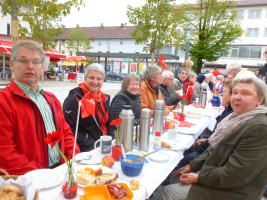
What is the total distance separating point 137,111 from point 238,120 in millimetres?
1918

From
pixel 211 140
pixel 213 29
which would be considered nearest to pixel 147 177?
pixel 211 140

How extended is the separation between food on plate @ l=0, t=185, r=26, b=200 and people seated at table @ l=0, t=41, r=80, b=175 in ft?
2.16

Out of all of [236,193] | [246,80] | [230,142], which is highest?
[246,80]

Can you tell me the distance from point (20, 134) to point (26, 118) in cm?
15

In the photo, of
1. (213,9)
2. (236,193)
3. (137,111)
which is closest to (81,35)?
(213,9)

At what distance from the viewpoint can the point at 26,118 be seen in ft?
6.00

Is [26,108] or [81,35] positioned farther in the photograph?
[81,35]

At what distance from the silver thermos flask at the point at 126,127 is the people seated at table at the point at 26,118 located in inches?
21.2

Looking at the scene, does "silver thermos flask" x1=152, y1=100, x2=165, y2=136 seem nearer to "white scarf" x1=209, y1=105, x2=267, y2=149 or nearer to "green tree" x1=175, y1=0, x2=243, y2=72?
"white scarf" x1=209, y1=105, x2=267, y2=149

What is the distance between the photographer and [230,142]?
1.78 m

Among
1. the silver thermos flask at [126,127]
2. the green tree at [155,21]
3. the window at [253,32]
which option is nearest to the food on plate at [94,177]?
the silver thermos flask at [126,127]

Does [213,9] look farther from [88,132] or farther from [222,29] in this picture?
[88,132]

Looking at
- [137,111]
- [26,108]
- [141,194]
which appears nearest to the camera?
[141,194]

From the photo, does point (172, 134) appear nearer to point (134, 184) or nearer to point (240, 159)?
point (240, 159)
